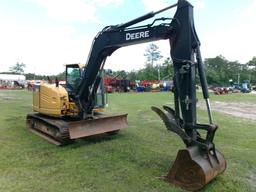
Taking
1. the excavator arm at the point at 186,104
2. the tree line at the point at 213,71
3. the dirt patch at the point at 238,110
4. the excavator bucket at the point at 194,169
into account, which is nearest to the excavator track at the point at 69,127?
the excavator arm at the point at 186,104

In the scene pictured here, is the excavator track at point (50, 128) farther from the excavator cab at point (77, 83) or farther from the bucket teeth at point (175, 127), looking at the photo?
the bucket teeth at point (175, 127)

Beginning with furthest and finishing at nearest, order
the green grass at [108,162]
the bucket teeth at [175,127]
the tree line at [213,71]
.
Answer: the tree line at [213,71], the bucket teeth at [175,127], the green grass at [108,162]

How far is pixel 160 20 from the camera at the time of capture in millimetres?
6668

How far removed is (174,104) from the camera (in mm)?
6336

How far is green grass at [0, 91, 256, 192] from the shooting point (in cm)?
560

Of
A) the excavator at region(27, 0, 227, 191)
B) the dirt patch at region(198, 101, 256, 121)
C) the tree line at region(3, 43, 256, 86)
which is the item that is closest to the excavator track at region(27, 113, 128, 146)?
the excavator at region(27, 0, 227, 191)

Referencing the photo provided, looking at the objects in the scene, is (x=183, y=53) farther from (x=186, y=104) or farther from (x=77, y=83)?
(x=77, y=83)

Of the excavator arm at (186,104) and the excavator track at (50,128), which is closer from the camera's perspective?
the excavator arm at (186,104)

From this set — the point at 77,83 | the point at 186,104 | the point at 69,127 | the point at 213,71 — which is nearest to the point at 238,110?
the point at 77,83

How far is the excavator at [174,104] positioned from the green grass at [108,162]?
0.37 meters

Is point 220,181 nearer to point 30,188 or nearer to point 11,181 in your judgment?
point 30,188

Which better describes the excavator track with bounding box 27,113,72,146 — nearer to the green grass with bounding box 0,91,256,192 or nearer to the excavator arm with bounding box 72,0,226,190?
the green grass with bounding box 0,91,256,192

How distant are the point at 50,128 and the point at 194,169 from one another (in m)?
5.06

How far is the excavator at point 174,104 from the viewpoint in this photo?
558 centimetres
